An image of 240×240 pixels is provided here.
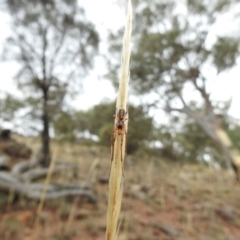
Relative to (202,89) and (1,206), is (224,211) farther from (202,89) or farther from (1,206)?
(1,206)

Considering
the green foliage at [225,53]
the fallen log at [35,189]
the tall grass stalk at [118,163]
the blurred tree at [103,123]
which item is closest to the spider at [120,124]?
the tall grass stalk at [118,163]

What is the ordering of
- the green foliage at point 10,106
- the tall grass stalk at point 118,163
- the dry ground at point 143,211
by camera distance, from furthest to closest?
the green foliage at point 10,106 < the dry ground at point 143,211 < the tall grass stalk at point 118,163

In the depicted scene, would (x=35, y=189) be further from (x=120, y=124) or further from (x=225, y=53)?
(x=225, y=53)

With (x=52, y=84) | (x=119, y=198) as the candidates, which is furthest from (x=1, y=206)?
(x=119, y=198)

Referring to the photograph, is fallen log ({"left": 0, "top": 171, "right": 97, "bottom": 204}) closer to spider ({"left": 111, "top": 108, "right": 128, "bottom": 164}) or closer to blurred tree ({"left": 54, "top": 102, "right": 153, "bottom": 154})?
blurred tree ({"left": 54, "top": 102, "right": 153, "bottom": 154})

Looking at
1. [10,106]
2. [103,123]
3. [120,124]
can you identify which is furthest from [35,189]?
[120,124]

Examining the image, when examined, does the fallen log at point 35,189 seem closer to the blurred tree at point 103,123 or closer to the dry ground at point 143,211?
the dry ground at point 143,211
